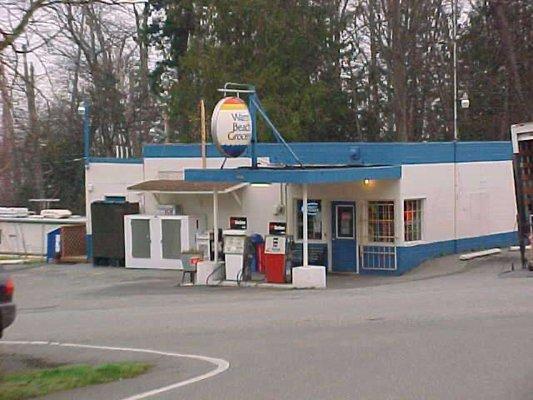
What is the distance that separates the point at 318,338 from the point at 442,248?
780 inches

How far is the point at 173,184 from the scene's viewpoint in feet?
118

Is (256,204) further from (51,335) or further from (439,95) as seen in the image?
(439,95)

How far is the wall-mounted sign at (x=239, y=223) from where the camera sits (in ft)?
114

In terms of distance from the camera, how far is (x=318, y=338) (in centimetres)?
1527

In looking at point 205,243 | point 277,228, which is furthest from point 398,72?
point 205,243

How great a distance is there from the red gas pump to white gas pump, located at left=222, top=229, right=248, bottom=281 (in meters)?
0.69

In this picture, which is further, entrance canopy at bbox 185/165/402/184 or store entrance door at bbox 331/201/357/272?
store entrance door at bbox 331/201/357/272

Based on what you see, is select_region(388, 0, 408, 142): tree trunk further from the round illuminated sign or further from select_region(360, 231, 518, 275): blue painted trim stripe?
the round illuminated sign

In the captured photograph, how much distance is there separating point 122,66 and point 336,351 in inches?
2026

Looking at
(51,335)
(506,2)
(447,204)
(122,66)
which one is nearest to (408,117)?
(506,2)

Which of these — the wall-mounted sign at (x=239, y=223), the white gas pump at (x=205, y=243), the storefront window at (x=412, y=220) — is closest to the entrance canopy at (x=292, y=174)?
the storefront window at (x=412, y=220)

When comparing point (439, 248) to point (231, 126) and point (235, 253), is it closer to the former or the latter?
point (235, 253)

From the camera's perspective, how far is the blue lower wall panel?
32.3 meters

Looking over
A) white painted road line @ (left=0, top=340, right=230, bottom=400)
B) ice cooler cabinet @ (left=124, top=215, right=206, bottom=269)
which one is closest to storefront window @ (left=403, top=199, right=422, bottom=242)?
ice cooler cabinet @ (left=124, top=215, right=206, bottom=269)
